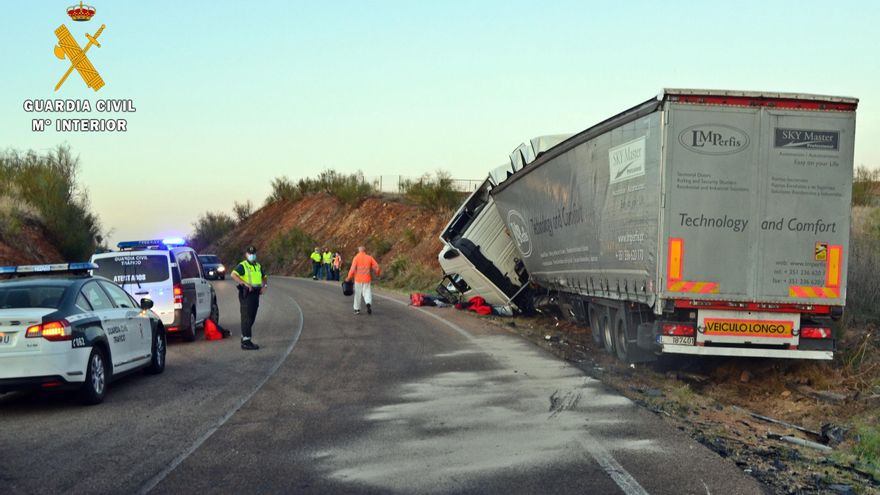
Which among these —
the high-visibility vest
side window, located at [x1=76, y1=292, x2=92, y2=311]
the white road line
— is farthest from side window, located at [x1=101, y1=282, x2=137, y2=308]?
the white road line

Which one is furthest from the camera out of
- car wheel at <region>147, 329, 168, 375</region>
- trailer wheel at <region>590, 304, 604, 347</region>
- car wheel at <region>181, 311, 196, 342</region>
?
car wheel at <region>181, 311, 196, 342</region>

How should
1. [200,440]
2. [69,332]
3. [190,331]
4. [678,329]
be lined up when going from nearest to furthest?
[200,440]
[69,332]
[678,329]
[190,331]

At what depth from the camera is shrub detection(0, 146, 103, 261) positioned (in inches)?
1428

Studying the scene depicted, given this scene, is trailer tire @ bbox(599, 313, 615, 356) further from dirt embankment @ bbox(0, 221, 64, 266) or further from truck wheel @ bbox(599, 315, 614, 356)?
dirt embankment @ bbox(0, 221, 64, 266)

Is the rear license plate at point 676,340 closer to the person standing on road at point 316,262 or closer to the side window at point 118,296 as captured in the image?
the side window at point 118,296

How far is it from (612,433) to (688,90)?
490 cm

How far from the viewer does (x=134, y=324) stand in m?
11.0

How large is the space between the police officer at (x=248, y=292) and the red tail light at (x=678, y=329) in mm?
6979

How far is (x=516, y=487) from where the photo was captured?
19.5 ft

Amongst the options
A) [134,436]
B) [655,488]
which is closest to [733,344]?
[655,488]

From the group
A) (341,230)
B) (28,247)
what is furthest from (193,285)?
(341,230)

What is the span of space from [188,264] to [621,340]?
9.03 metres

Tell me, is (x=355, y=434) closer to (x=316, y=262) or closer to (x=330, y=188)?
(x=316, y=262)

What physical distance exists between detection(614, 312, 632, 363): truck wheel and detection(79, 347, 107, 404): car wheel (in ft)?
23.8
